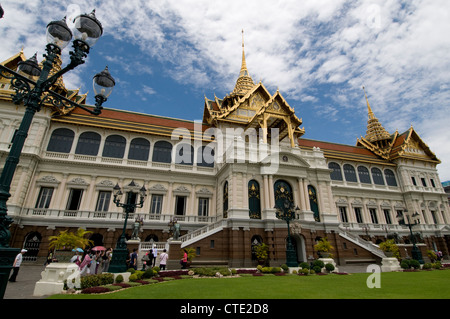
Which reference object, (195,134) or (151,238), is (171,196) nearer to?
(151,238)

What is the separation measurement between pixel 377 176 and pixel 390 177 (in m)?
2.36

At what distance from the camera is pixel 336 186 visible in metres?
30.6

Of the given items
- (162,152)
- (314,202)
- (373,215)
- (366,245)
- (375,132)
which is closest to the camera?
Result: (366,245)

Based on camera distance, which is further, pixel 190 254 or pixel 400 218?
pixel 400 218

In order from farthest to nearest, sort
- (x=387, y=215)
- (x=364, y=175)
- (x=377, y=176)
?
1. (x=377, y=176)
2. (x=364, y=175)
3. (x=387, y=215)

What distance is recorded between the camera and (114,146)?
25.2m

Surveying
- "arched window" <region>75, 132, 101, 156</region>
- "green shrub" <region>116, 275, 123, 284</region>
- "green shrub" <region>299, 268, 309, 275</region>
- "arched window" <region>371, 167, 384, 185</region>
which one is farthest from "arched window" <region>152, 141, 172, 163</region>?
"arched window" <region>371, 167, 384, 185</region>

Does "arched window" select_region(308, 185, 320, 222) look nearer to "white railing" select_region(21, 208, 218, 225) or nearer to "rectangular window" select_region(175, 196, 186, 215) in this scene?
"white railing" select_region(21, 208, 218, 225)

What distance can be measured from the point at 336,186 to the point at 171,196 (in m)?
20.8

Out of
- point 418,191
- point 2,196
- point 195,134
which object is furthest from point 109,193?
point 418,191

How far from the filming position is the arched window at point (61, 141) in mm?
23484

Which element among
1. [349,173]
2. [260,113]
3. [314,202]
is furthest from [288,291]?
[349,173]

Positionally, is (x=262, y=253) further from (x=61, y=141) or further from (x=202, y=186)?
(x=61, y=141)

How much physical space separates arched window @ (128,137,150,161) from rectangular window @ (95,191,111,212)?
4.40 m
